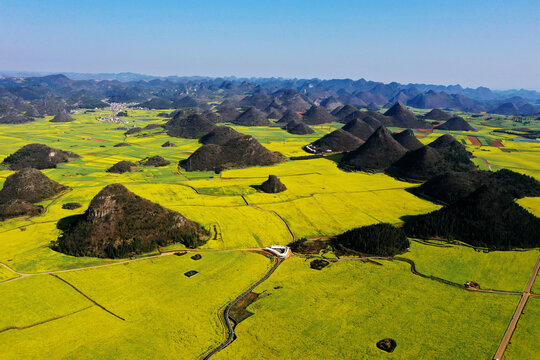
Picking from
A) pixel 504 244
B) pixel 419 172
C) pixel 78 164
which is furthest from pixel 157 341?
pixel 78 164

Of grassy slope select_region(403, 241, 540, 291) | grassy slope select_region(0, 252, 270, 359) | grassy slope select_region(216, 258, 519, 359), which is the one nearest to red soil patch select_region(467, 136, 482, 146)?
grassy slope select_region(403, 241, 540, 291)

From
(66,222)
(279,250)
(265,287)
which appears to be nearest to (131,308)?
(265,287)

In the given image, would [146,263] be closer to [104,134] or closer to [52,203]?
[52,203]

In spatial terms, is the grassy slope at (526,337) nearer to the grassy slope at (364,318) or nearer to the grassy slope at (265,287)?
the grassy slope at (265,287)

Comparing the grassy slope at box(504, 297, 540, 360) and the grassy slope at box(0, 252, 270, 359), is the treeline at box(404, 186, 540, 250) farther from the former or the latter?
the grassy slope at box(0, 252, 270, 359)

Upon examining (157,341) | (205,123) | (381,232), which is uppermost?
(205,123)
